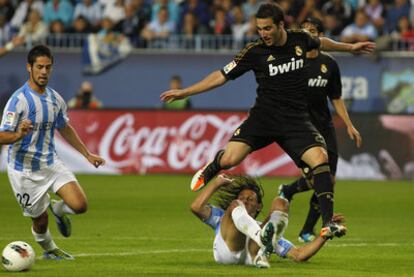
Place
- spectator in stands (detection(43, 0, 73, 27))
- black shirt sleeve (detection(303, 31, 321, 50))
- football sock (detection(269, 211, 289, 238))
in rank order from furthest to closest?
spectator in stands (detection(43, 0, 73, 27)), black shirt sleeve (detection(303, 31, 321, 50)), football sock (detection(269, 211, 289, 238))

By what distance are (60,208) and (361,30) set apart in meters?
14.8

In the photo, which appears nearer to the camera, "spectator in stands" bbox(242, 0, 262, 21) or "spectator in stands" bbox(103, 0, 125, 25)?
"spectator in stands" bbox(242, 0, 262, 21)

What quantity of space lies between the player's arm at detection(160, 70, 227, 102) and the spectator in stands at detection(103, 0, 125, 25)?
16.3m

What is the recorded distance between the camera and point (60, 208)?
37.7 ft

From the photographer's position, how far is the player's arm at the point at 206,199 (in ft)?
35.1

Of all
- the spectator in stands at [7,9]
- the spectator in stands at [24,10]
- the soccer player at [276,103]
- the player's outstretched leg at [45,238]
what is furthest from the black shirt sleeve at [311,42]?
the spectator in stands at [7,9]

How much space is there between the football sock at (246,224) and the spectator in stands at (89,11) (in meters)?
17.3

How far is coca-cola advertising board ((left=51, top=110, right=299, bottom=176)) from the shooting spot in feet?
77.0

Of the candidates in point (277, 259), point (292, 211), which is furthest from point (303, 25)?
point (292, 211)

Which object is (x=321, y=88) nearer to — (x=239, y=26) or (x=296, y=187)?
(x=296, y=187)

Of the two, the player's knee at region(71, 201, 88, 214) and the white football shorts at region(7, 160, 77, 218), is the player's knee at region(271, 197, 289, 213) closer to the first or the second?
the player's knee at region(71, 201, 88, 214)

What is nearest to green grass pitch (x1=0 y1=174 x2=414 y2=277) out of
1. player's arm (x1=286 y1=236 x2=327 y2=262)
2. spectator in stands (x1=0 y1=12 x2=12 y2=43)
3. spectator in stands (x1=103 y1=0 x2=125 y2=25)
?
player's arm (x1=286 y1=236 x2=327 y2=262)

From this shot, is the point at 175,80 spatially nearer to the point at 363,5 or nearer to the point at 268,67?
the point at 363,5


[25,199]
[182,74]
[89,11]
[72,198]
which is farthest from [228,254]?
[89,11]
